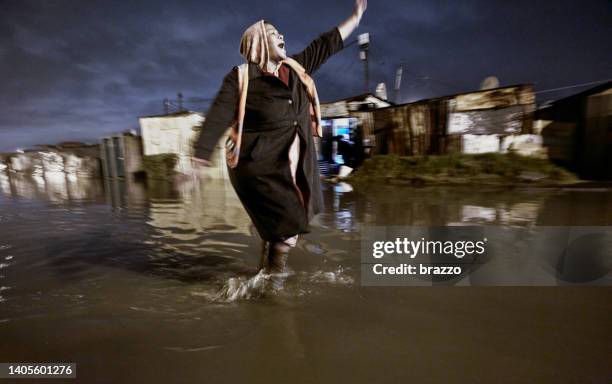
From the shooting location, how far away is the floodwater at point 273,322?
5.03ft

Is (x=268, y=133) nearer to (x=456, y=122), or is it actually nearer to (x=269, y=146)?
(x=269, y=146)

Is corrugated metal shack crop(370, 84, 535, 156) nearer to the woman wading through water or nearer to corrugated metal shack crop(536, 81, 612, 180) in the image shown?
corrugated metal shack crop(536, 81, 612, 180)

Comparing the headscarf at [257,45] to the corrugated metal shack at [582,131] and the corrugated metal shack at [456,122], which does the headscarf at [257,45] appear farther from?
the corrugated metal shack at [582,131]

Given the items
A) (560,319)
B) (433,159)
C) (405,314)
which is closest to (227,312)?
(405,314)

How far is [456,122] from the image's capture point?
11.7m

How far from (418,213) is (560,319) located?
370 centimetres

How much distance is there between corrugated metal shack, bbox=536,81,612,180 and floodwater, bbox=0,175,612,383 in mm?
10969

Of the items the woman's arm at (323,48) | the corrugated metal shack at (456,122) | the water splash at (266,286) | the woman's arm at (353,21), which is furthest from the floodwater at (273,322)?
the corrugated metal shack at (456,122)

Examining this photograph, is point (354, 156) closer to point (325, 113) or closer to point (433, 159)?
point (325, 113)

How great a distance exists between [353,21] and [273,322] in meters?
2.39

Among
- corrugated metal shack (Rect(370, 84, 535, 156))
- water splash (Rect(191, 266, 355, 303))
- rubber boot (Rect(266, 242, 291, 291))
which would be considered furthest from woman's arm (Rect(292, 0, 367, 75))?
corrugated metal shack (Rect(370, 84, 535, 156))

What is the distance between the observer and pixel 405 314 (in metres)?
2.05

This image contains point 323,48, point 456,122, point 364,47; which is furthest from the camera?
point 364,47

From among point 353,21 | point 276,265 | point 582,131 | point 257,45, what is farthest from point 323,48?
point 582,131
